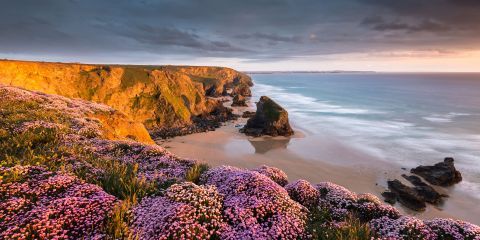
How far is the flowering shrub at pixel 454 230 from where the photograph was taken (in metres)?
7.75

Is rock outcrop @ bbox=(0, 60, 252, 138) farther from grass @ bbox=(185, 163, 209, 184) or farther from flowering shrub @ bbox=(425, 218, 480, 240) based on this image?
flowering shrub @ bbox=(425, 218, 480, 240)

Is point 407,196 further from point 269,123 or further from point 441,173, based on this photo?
point 269,123

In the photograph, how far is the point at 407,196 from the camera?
A: 98.4 ft

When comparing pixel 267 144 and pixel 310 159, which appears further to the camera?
pixel 267 144

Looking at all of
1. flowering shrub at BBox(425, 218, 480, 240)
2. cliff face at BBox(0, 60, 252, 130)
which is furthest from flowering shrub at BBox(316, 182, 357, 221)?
cliff face at BBox(0, 60, 252, 130)

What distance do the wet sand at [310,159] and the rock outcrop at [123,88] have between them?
13313mm

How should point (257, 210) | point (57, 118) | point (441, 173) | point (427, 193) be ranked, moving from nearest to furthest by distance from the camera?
1. point (257, 210)
2. point (57, 118)
3. point (427, 193)
4. point (441, 173)

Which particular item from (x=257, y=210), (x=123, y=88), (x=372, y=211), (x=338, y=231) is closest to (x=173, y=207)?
(x=257, y=210)

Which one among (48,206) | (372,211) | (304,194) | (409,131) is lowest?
(409,131)

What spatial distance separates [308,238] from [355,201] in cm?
373

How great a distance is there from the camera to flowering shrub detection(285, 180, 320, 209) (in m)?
10.1

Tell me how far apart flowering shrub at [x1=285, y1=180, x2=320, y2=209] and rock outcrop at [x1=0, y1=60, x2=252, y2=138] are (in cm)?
5044

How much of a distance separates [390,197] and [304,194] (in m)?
24.5

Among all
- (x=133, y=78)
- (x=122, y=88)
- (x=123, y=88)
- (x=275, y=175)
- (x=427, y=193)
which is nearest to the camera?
(x=275, y=175)
